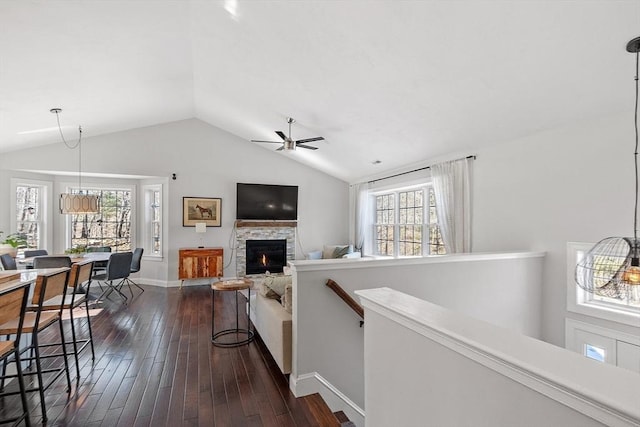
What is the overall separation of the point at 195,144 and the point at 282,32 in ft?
15.0

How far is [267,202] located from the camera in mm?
7547

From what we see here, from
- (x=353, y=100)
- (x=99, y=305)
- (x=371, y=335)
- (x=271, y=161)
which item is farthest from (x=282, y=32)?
(x=99, y=305)

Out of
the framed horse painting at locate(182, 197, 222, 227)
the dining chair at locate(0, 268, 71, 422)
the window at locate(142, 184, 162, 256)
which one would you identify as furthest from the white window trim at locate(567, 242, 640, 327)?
the window at locate(142, 184, 162, 256)

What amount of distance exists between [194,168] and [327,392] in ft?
19.1

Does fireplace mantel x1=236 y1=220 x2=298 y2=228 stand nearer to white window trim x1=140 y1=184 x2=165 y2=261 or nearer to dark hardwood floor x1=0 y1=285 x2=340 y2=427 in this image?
white window trim x1=140 y1=184 x2=165 y2=261

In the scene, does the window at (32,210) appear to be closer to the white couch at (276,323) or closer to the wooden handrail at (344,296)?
the white couch at (276,323)

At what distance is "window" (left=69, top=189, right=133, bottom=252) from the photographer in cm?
681

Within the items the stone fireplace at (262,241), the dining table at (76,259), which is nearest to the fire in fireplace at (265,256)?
the stone fireplace at (262,241)

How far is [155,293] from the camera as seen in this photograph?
6215 mm

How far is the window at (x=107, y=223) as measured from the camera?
6.81m

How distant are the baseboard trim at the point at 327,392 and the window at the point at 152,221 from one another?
558 cm

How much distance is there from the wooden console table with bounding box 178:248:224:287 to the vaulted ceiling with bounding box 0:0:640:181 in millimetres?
2983

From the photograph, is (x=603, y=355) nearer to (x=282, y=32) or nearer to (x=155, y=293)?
(x=282, y=32)

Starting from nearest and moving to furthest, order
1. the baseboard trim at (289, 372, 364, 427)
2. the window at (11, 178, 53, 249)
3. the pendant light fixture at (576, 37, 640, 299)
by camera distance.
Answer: the baseboard trim at (289, 372, 364, 427)
the pendant light fixture at (576, 37, 640, 299)
the window at (11, 178, 53, 249)
